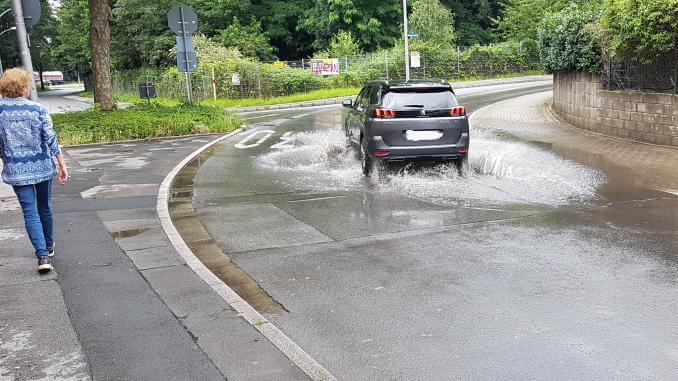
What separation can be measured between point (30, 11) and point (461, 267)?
33.1ft

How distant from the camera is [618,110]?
49.7 feet

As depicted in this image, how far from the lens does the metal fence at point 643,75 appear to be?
43.8ft

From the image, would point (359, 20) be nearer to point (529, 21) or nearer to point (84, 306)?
point (529, 21)

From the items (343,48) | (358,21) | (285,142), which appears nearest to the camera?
(285,142)

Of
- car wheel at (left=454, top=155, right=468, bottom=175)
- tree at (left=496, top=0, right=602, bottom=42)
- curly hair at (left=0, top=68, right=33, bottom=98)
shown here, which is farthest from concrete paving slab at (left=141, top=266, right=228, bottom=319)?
tree at (left=496, top=0, right=602, bottom=42)

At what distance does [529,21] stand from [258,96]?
25.3 metres

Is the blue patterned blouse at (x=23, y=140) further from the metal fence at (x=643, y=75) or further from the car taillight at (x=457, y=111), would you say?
the metal fence at (x=643, y=75)

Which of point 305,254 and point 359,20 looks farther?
point 359,20

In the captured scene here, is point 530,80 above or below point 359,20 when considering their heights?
below

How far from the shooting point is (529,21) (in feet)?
163

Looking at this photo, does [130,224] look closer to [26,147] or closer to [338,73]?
[26,147]

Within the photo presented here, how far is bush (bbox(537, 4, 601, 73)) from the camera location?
54.5 ft

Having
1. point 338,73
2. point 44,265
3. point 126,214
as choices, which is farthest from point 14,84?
point 338,73

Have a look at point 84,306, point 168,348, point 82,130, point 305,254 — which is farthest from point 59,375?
point 82,130
